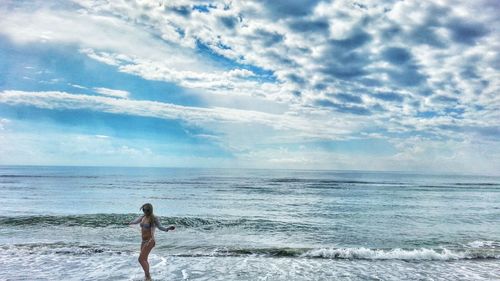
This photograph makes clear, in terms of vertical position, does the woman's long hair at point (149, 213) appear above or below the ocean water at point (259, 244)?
above

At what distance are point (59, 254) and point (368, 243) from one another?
628 inches

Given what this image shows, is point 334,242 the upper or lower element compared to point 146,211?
lower

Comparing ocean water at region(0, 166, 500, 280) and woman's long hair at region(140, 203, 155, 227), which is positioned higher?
woman's long hair at region(140, 203, 155, 227)

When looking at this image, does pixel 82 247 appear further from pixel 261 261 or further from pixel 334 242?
pixel 334 242

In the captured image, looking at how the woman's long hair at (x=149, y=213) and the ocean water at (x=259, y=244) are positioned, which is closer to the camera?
the woman's long hair at (x=149, y=213)

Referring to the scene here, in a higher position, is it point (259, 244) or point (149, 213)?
point (149, 213)

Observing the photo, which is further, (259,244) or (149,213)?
(259,244)

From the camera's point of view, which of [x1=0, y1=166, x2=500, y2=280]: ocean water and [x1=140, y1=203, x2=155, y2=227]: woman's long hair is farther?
[x1=0, y1=166, x2=500, y2=280]: ocean water

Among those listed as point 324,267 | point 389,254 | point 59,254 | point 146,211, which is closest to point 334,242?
point 389,254

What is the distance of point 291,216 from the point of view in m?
28.9

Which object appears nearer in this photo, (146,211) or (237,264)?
(146,211)

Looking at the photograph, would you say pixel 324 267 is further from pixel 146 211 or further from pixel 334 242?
pixel 146 211

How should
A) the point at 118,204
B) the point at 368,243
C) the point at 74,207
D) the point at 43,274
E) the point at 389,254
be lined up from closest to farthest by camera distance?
1. the point at 43,274
2. the point at 389,254
3. the point at 368,243
4. the point at 74,207
5. the point at 118,204

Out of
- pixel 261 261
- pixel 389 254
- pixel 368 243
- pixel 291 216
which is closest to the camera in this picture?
pixel 261 261
